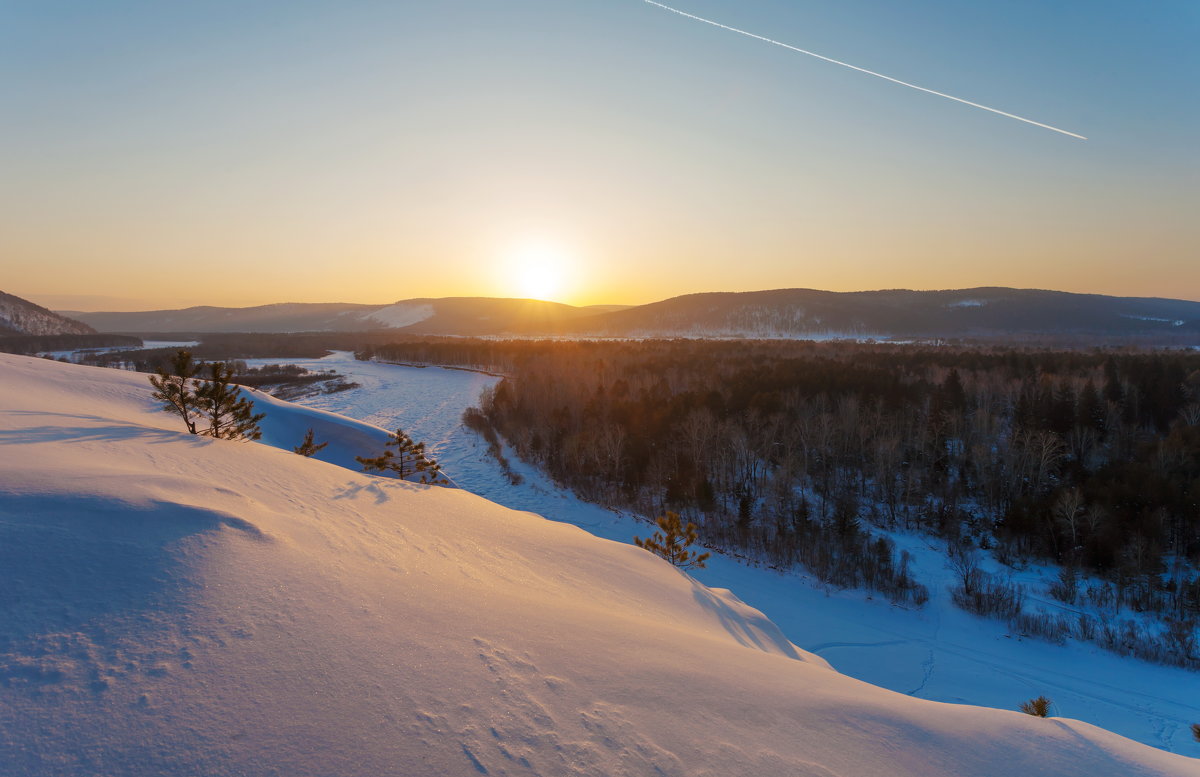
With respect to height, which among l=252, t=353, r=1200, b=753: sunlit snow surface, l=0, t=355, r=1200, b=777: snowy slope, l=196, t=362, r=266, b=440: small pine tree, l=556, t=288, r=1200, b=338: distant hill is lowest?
l=252, t=353, r=1200, b=753: sunlit snow surface

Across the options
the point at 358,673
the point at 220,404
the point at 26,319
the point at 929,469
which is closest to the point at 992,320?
the point at 929,469

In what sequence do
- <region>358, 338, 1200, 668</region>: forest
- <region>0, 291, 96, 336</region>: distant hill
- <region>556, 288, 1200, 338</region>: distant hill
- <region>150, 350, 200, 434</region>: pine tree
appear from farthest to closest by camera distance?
<region>556, 288, 1200, 338</region>: distant hill → <region>0, 291, 96, 336</region>: distant hill → <region>358, 338, 1200, 668</region>: forest → <region>150, 350, 200, 434</region>: pine tree

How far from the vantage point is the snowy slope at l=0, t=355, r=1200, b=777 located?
111 inches

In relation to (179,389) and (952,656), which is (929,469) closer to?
(952,656)

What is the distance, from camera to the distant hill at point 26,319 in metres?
138

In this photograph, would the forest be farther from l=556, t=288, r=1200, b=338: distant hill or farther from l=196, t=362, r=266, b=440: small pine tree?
l=556, t=288, r=1200, b=338: distant hill

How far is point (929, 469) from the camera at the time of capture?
3659 cm

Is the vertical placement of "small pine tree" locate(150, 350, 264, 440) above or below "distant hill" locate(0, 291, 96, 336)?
below

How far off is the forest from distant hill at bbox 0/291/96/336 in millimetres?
173740

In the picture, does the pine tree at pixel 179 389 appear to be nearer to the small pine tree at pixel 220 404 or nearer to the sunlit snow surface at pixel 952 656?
the small pine tree at pixel 220 404

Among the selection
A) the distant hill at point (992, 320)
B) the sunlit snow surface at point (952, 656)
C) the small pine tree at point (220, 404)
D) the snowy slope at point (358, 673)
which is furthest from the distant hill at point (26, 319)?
the distant hill at point (992, 320)

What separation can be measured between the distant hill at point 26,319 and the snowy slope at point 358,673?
19057 centimetres

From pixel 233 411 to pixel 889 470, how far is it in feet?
119

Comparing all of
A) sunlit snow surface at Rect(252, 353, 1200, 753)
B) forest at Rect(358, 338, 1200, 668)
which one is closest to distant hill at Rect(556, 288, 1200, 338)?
forest at Rect(358, 338, 1200, 668)
